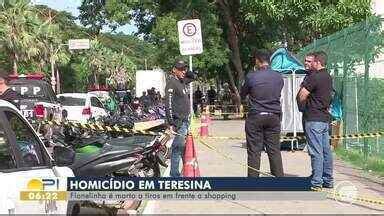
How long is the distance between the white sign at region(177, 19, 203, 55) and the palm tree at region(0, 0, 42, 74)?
35.5 m

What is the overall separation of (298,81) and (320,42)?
1.65 metres

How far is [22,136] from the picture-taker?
5.81m

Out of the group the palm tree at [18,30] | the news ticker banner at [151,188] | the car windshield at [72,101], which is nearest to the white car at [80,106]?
the car windshield at [72,101]

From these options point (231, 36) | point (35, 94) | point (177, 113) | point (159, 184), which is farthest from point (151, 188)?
point (231, 36)

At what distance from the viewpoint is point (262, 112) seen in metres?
10.1

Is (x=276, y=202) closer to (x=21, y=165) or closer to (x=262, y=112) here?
(x=262, y=112)

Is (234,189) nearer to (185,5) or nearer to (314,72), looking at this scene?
(314,72)

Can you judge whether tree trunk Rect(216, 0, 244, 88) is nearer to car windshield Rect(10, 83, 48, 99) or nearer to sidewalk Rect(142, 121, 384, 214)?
car windshield Rect(10, 83, 48, 99)

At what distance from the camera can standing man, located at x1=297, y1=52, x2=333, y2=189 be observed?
10.3m

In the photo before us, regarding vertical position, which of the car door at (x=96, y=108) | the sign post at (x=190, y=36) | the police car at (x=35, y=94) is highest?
the sign post at (x=190, y=36)

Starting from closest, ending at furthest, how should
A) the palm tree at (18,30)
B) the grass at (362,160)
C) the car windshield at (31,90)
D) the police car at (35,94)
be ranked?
the grass at (362,160) → the police car at (35,94) → the car windshield at (31,90) → the palm tree at (18,30)

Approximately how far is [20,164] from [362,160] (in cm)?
984

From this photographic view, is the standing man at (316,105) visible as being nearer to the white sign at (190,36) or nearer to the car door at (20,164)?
the white sign at (190,36)

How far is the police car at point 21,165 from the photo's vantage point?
15.7 feet
